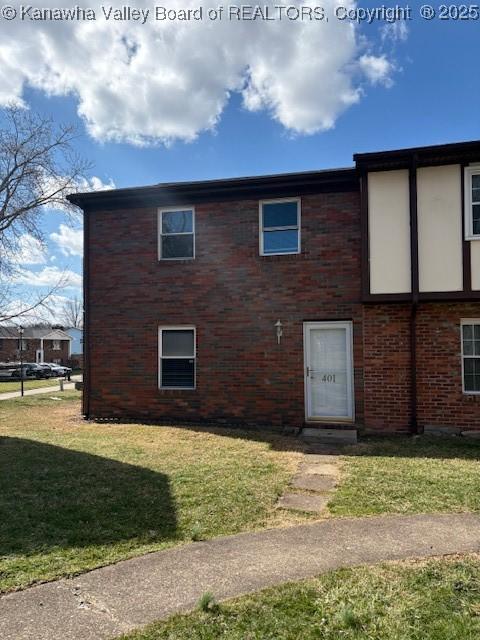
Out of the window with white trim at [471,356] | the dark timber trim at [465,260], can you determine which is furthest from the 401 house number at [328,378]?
the dark timber trim at [465,260]

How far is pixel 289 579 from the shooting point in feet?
10.8

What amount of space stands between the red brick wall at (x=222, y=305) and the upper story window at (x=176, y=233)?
0.19 meters

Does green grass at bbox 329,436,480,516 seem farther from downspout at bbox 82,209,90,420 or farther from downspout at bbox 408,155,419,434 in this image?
downspout at bbox 82,209,90,420

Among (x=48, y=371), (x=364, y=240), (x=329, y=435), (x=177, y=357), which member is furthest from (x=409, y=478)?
(x=48, y=371)

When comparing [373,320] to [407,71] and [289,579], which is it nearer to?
[407,71]

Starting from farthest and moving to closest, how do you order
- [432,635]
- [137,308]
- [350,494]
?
1. [137,308]
2. [350,494]
3. [432,635]

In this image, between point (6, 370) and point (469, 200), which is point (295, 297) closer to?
point (469, 200)

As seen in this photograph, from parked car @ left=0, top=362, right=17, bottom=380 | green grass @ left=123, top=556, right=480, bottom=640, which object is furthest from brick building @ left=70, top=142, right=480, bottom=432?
parked car @ left=0, top=362, right=17, bottom=380

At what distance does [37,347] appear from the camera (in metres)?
50.1

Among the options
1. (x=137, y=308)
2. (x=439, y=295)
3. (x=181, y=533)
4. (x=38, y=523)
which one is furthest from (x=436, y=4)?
(x=38, y=523)

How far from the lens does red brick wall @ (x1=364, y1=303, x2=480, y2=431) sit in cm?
872

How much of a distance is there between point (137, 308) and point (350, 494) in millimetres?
7070

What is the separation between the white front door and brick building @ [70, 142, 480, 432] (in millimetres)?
30

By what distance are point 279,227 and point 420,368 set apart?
4.21 m
